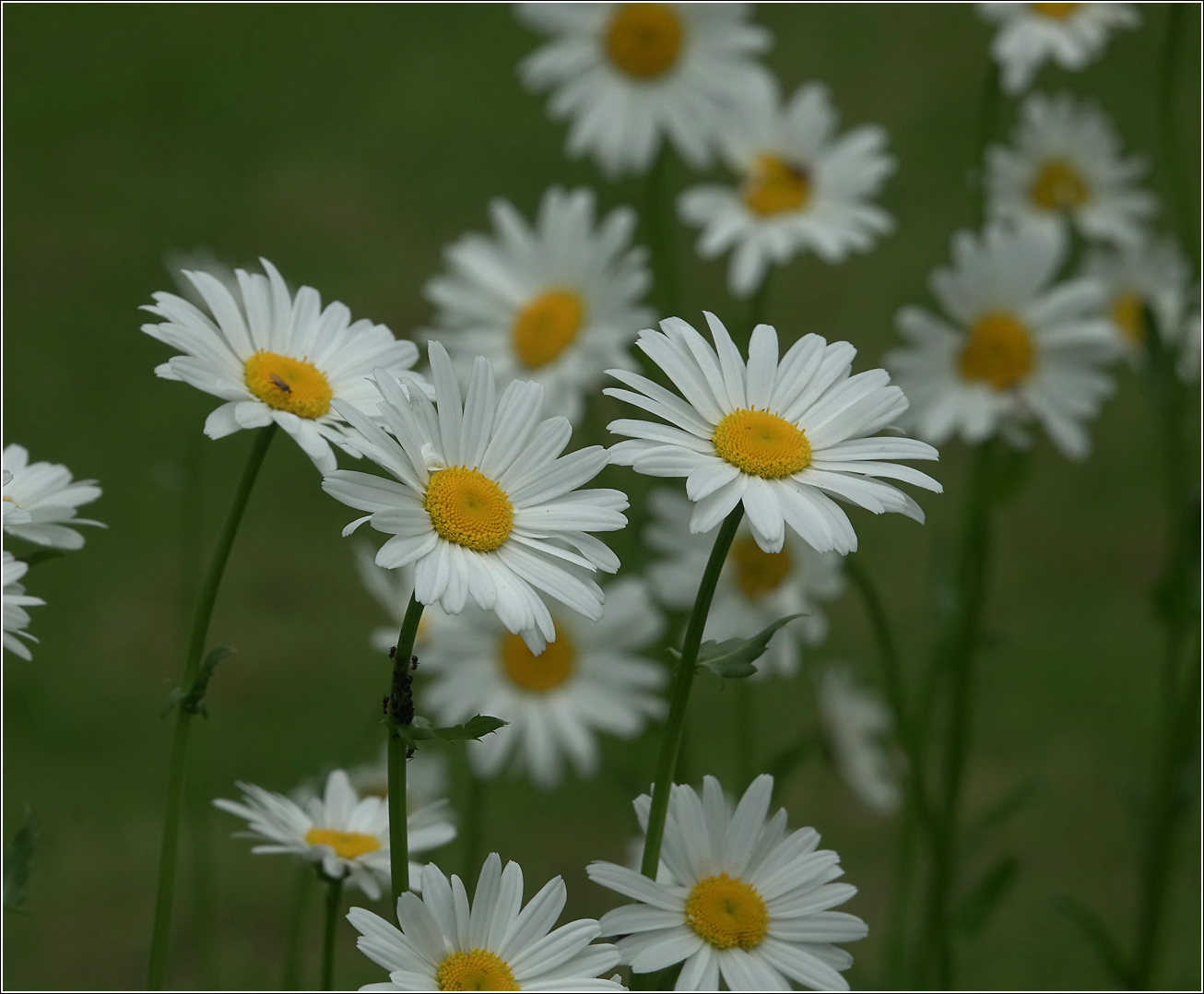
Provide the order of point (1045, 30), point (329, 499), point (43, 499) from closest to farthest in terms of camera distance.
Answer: point (43, 499)
point (1045, 30)
point (329, 499)

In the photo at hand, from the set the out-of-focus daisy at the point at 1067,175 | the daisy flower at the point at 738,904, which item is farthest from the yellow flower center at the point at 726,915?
the out-of-focus daisy at the point at 1067,175

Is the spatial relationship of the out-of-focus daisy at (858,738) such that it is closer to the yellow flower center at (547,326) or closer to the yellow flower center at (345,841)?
the yellow flower center at (547,326)

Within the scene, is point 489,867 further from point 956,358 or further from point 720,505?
point 956,358

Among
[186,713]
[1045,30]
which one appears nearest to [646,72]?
[1045,30]

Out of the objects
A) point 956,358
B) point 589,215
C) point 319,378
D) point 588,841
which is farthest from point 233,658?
point 319,378

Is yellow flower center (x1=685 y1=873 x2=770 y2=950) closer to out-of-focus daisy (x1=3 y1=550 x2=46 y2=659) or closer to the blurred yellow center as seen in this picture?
out-of-focus daisy (x1=3 y1=550 x2=46 y2=659)

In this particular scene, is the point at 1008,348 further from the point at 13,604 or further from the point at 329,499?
the point at 329,499
